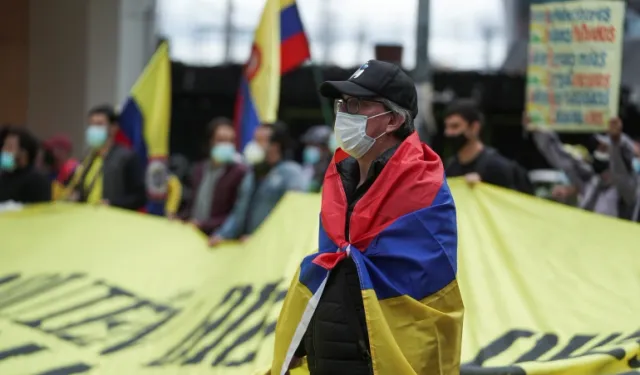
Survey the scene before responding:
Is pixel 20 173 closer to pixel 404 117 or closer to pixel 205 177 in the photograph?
pixel 205 177

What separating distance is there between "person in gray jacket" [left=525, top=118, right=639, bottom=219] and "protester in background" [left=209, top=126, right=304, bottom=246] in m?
1.85

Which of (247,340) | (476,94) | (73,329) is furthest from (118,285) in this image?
(476,94)

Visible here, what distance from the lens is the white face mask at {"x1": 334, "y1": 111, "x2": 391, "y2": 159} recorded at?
13.4 ft

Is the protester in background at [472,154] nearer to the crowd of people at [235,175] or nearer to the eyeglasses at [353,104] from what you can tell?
the crowd of people at [235,175]

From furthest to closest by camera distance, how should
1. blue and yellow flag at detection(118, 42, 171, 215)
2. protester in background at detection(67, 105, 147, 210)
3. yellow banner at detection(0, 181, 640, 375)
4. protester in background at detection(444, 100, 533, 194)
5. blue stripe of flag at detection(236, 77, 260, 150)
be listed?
blue and yellow flag at detection(118, 42, 171, 215)
blue stripe of flag at detection(236, 77, 260, 150)
protester in background at detection(67, 105, 147, 210)
protester in background at detection(444, 100, 533, 194)
yellow banner at detection(0, 181, 640, 375)

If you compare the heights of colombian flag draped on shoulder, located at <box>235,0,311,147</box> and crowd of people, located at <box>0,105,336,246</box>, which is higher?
colombian flag draped on shoulder, located at <box>235,0,311,147</box>

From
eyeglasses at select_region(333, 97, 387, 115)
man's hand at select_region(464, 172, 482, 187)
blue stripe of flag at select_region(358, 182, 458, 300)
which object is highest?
eyeglasses at select_region(333, 97, 387, 115)

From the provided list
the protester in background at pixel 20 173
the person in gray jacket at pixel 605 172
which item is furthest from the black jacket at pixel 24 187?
the person in gray jacket at pixel 605 172

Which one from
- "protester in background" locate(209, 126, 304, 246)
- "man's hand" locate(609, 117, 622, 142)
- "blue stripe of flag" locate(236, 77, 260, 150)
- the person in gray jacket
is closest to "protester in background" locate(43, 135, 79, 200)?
"blue stripe of flag" locate(236, 77, 260, 150)

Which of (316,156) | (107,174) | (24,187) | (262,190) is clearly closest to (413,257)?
(262,190)

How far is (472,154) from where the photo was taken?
723 centimetres

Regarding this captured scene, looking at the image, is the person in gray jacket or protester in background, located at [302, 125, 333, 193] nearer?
the person in gray jacket

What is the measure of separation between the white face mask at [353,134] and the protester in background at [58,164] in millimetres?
7676

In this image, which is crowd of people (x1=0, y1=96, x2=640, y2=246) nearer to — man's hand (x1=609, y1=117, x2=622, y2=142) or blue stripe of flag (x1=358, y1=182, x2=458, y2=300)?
man's hand (x1=609, y1=117, x2=622, y2=142)
